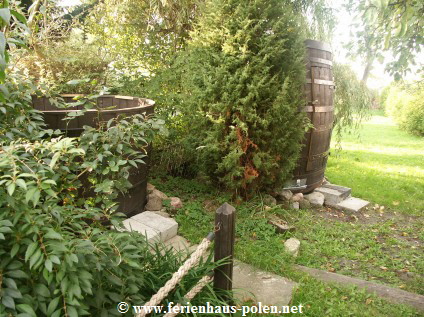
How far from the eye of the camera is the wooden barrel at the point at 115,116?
100 inches

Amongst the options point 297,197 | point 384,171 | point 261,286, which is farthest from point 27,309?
point 384,171

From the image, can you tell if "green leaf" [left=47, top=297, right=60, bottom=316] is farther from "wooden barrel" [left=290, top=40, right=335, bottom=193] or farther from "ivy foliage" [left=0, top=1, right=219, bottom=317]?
"wooden barrel" [left=290, top=40, right=335, bottom=193]

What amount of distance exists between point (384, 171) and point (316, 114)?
3.11 metres

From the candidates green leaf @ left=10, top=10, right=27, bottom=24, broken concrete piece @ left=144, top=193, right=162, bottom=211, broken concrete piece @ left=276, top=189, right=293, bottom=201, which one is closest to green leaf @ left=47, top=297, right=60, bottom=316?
green leaf @ left=10, top=10, right=27, bottom=24

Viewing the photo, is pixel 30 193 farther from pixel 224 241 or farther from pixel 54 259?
pixel 224 241

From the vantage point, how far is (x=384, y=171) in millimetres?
6359

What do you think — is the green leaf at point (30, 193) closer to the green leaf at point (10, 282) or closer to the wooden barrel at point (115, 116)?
the green leaf at point (10, 282)

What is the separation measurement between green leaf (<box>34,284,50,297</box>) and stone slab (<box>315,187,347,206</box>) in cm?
400

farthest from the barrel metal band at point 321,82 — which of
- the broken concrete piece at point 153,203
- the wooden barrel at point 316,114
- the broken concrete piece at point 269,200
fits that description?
the broken concrete piece at point 153,203

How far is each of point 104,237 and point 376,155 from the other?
317 inches

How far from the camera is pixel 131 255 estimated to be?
1.37 m

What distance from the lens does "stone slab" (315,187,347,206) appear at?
4.44 meters

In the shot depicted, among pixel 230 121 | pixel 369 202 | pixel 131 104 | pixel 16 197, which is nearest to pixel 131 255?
pixel 16 197

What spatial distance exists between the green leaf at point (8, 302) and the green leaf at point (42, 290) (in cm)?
9
